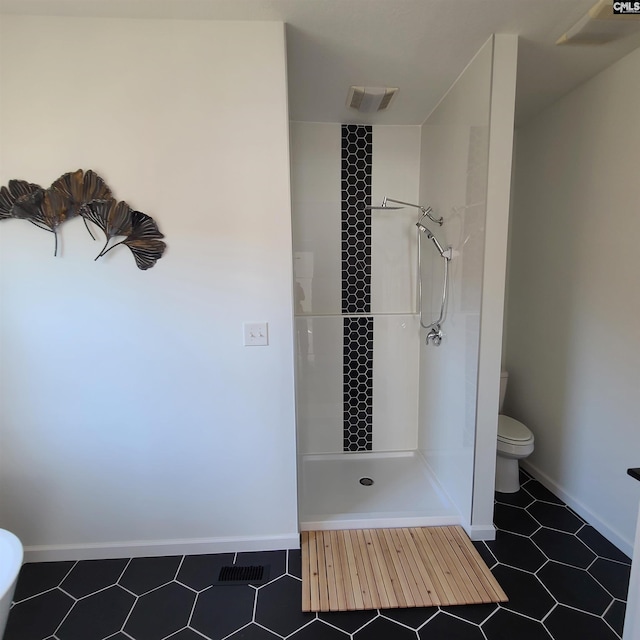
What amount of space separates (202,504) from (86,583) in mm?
606

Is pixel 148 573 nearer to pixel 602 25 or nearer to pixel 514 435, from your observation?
pixel 514 435

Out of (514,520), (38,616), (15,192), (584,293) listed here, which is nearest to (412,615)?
(514,520)

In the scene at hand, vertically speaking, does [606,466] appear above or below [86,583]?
above

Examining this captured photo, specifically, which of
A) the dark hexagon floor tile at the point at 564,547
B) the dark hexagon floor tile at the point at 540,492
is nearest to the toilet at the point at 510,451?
the dark hexagon floor tile at the point at 540,492

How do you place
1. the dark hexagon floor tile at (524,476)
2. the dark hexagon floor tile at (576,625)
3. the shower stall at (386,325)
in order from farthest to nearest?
the dark hexagon floor tile at (524,476) < the shower stall at (386,325) < the dark hexagon floor tile at (576,625)

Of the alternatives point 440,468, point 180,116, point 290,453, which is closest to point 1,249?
point 180,116

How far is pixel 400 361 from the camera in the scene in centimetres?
283

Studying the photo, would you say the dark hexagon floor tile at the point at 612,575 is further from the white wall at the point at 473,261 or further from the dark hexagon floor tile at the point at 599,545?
the white wall at the point at 473,261

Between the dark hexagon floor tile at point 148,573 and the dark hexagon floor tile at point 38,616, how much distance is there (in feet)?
0.78

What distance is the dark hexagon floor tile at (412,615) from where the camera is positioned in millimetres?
1532

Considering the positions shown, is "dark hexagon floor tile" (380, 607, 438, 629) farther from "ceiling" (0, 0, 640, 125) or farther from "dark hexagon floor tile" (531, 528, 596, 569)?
"ceiling" (0, 0, 640, 125)

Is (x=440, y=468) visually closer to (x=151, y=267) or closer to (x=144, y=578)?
(x=144, y=578)

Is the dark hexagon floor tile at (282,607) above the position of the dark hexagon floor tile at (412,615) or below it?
Answer: below

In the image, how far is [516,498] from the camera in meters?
2.34
